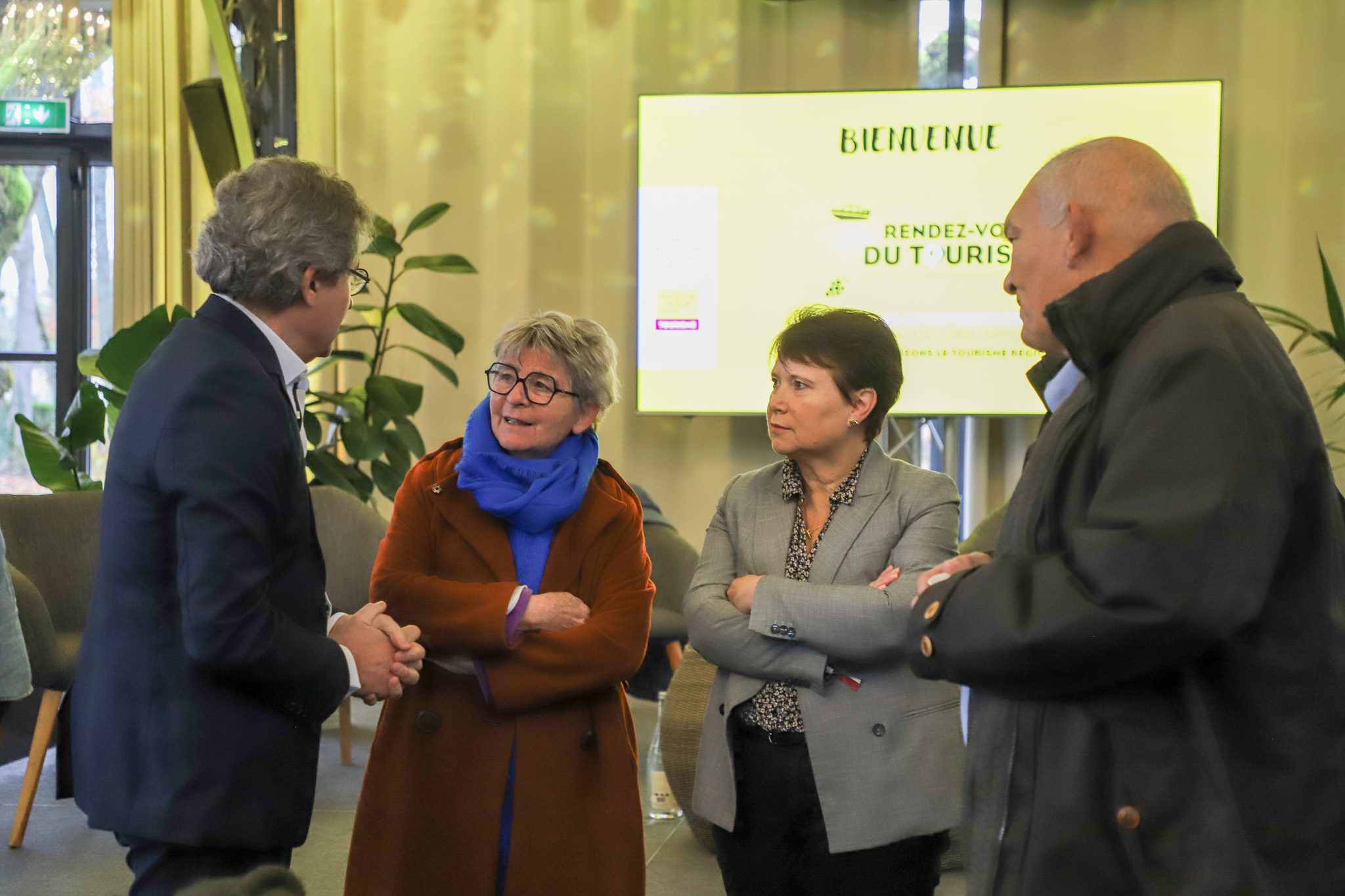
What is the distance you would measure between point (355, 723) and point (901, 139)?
3.23 metres

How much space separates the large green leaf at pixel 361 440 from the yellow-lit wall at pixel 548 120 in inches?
38.1

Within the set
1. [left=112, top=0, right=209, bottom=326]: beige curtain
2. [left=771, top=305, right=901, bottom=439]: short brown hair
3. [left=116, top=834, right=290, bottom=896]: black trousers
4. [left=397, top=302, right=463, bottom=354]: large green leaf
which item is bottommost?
[left=116, top=834, right=290, bottom=896]: black trousers

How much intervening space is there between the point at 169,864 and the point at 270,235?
814 mm

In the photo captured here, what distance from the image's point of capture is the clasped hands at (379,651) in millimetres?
1604

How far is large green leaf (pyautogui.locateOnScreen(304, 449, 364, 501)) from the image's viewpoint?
407 centimetres

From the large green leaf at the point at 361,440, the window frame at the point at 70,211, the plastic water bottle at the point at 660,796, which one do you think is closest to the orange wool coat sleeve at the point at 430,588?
the plastic water bottle at the point at 660,796

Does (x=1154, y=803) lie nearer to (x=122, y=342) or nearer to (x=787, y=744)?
(x=787, y=744)

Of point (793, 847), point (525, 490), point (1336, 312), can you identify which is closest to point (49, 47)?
point (525, 490)

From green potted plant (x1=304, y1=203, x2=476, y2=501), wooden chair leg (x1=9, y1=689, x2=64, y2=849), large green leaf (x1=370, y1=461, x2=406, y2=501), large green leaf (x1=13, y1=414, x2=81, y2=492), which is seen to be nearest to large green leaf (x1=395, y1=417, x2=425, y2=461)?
green potted plant (x1=304, y1=203, x2=476, y2=501)

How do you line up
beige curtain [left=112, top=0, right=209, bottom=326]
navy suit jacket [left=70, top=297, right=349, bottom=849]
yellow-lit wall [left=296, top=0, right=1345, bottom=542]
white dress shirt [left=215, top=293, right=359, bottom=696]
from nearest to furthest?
navy suit jacket [left=70, top=297, right=349, bottom=849]
white dress shirt [left=215, top=293, right=359, bottom=696]
yellow-lit wall [left=296, top=0, right=1345, bottom=542]
beige curtain [left=112, top=0, right=209, bottom=326]

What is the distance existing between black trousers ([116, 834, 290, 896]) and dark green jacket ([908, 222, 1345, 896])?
921 mm

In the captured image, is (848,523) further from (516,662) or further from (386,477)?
(386,477)

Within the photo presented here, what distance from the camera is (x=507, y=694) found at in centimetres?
175

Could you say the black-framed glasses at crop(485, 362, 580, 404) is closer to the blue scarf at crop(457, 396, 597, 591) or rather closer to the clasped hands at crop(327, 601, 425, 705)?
the blue scarf at crop(457, 396, 597, 591)
